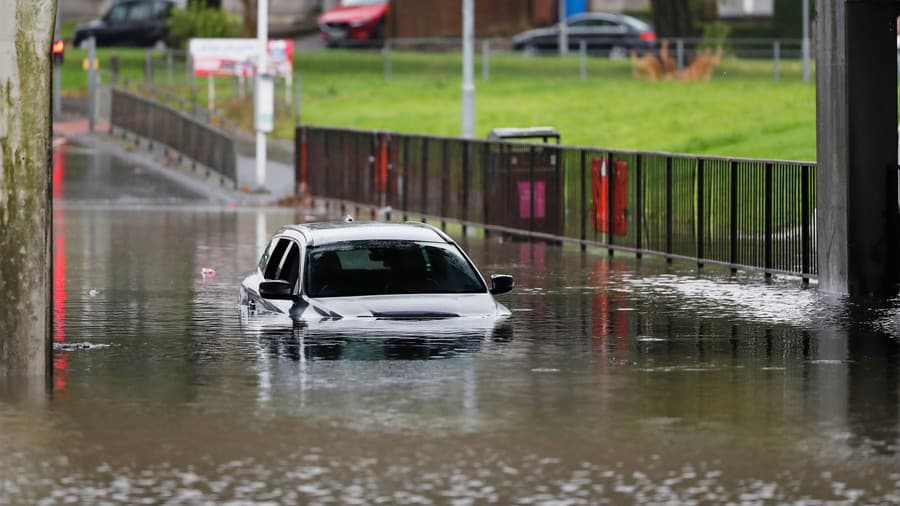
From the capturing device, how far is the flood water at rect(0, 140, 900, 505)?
35.9ft

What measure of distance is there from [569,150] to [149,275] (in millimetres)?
7354

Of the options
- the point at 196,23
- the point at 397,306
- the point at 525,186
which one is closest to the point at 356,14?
the point at 196,23

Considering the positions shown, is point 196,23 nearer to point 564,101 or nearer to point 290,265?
point 564,101

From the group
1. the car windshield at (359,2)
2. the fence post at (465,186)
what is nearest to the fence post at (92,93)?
the fence post at (465,186)

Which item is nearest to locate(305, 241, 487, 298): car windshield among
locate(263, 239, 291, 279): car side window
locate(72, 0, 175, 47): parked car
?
locate(263, 239, 291, 279): car side window

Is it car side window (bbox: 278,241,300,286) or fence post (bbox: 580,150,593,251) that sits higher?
fence post (bbox: 580,150,593,251)

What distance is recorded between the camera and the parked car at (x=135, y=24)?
256 feet

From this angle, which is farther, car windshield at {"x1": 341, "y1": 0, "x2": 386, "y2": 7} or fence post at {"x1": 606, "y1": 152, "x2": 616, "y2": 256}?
car windshield at {"x1": 341, "y1": 0, "x2": 386, "y2": 7}

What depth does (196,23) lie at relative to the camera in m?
70.6

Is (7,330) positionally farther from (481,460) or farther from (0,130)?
(481,460)

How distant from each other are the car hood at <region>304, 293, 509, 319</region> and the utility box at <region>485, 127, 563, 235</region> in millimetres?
13179

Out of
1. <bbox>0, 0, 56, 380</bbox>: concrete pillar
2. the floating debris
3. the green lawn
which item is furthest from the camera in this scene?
the green lawn

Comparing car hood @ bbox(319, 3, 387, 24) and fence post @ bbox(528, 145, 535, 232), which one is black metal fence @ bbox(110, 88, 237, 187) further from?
car hood @ bbox(319, 3, 387, 24)

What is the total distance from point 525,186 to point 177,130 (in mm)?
18165
